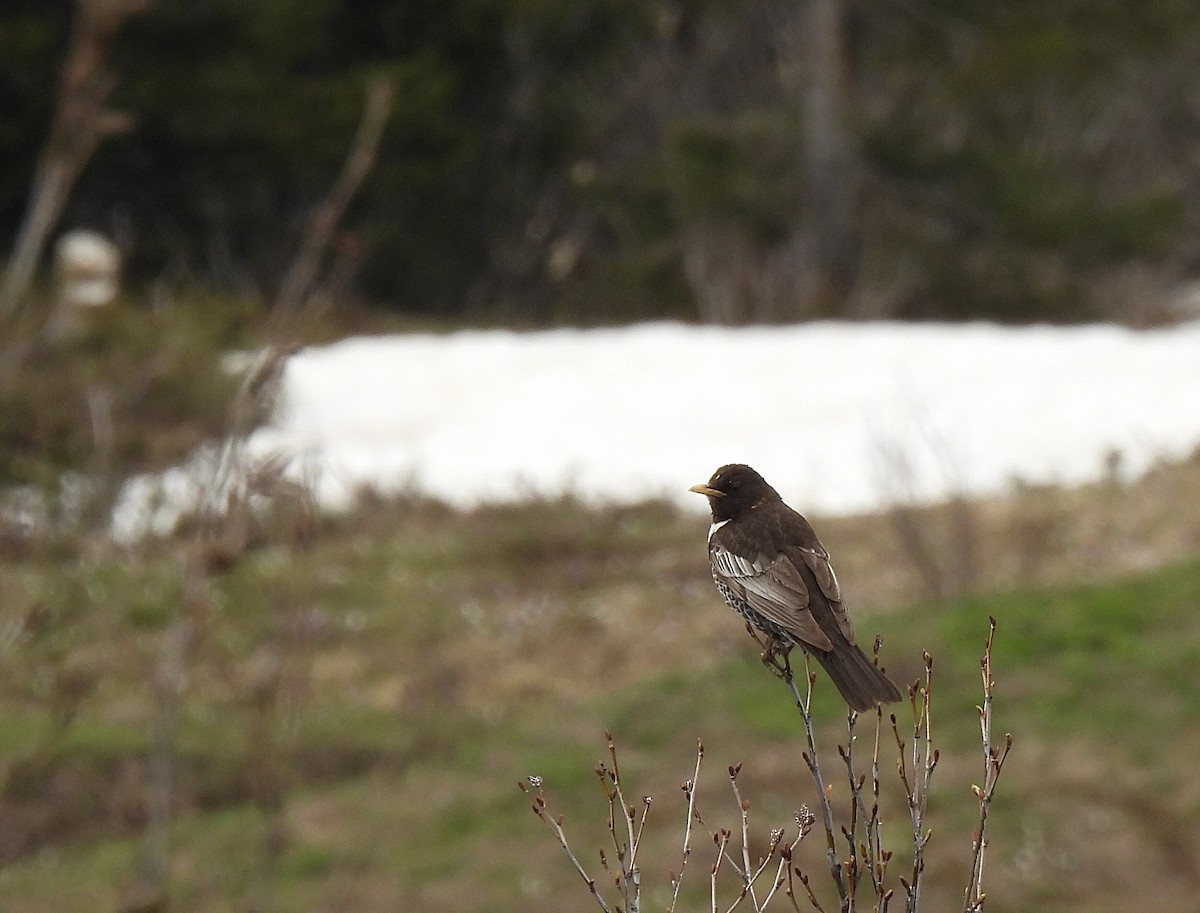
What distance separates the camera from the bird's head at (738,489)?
2.03 metres

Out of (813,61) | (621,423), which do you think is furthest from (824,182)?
(621,423)

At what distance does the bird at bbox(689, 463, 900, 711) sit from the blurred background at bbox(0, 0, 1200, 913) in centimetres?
75

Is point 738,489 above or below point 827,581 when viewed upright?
above

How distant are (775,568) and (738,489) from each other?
10cm

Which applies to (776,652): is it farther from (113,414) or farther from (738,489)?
(113,414)

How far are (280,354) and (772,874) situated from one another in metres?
5.05

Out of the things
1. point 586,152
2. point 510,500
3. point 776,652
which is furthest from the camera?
point 586,152

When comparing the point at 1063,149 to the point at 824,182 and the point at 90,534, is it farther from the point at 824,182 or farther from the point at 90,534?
the point at 90,534

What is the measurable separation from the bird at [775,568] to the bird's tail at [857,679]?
0.06ft

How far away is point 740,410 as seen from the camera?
50.7 ft

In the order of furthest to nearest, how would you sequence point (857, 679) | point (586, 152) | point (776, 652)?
point (586, 152), point (776, 652), point (857, 679)

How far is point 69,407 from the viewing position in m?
13.8

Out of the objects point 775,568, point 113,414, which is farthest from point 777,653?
point 113,414

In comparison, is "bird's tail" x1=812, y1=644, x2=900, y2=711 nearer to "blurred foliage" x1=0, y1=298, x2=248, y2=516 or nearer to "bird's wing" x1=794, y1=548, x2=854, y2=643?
"bird's wing" x1=794, y1=548, x2=854, y2=643
